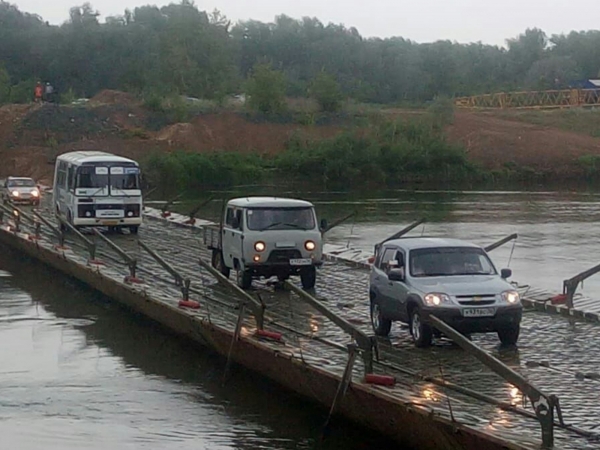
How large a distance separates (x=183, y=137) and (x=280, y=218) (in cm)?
5759

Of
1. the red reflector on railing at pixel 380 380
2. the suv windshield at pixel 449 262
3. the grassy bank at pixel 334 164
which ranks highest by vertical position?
the suv windshield at pixel 449 262

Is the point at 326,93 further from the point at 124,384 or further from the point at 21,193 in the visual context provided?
the point at 124,384

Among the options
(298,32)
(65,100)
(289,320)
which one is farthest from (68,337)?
(298,32)

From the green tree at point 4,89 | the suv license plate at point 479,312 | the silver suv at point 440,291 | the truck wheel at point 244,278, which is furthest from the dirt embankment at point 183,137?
the suv license plate at point 479,312

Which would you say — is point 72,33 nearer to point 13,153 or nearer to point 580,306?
point 13,153

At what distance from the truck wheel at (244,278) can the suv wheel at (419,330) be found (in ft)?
21.4

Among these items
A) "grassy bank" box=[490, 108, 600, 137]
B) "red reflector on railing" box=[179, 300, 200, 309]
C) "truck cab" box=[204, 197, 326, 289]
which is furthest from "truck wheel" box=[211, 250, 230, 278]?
"grassy bank" box=[490, 108, 600, 137]

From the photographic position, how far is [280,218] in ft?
77.2

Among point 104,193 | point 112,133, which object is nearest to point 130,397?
point 104,193

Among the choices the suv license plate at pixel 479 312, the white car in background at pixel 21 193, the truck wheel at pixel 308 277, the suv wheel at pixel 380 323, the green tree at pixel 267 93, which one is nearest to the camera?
the suv license plate at pixel 479 312

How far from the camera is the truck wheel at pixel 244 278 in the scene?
23.3 meters

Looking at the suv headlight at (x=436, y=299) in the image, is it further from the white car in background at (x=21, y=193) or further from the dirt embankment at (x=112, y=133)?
the dirt embankment at (x=112, y=133)

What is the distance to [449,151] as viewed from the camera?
78.1 meters

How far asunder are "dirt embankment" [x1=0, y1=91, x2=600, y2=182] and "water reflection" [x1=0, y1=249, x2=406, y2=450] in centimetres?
4997
